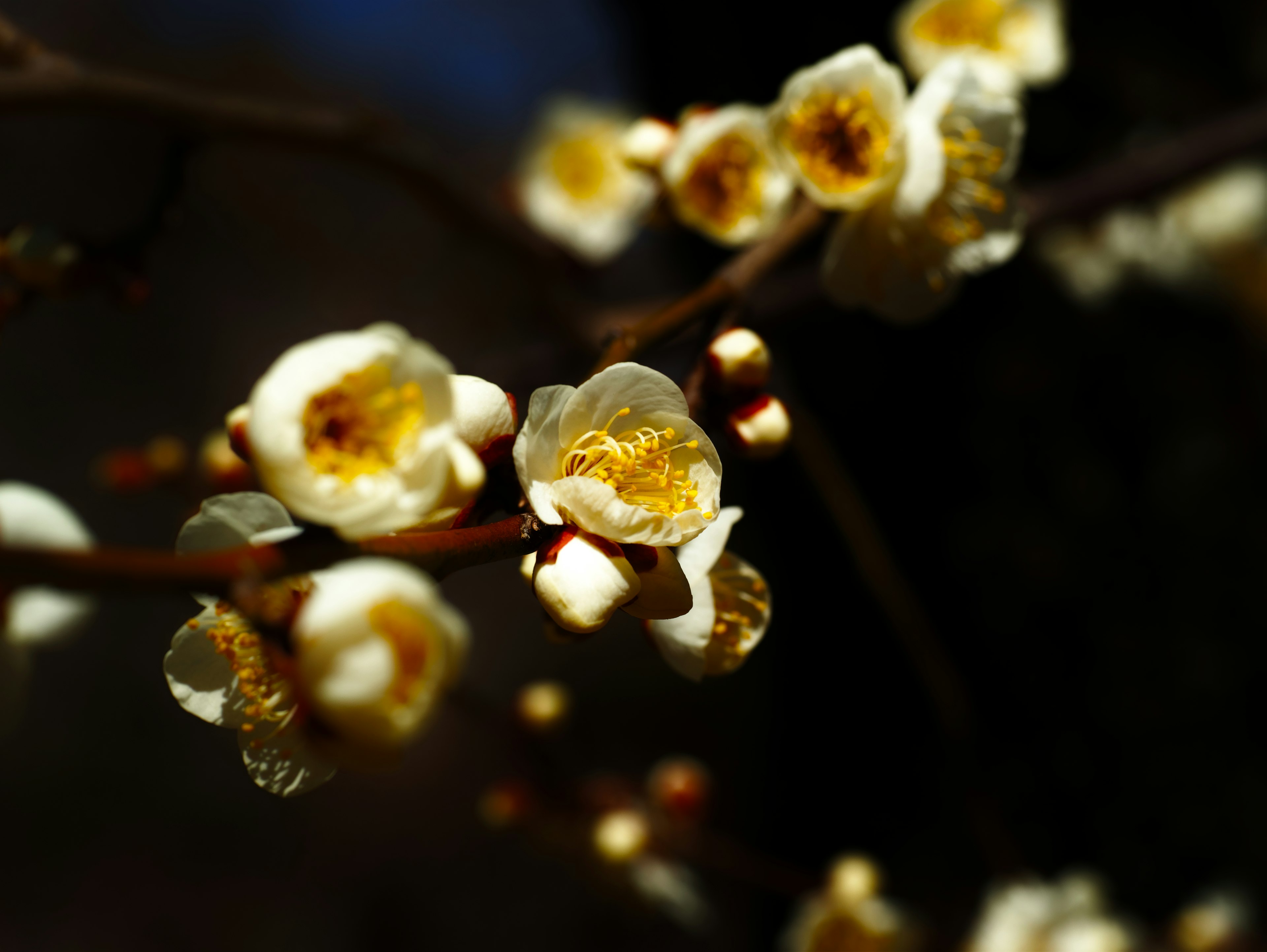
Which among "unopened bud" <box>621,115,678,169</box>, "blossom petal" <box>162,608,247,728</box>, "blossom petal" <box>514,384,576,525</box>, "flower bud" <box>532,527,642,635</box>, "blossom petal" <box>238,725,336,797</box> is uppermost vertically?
"unopened bud" <box>621,115,678,169</box>

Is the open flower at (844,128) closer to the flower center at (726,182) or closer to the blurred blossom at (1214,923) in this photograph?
the flower center at (726,182)

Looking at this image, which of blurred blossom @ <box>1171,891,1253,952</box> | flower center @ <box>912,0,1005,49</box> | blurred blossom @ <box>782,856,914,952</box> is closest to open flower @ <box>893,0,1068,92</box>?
flower center @ <box>912,0,1005,49</box>

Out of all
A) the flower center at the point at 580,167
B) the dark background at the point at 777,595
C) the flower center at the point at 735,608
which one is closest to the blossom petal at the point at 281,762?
the flower center at the point at 735,608

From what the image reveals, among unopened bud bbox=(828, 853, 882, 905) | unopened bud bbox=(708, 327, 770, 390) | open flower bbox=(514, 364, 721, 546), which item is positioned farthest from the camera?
unopened bud bbox=(828, 853, 882, 905)

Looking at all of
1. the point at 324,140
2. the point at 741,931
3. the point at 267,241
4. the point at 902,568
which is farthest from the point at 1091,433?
the point at 267,241

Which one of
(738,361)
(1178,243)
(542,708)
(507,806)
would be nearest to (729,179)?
(738,361)

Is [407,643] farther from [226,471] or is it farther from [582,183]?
[582,183]

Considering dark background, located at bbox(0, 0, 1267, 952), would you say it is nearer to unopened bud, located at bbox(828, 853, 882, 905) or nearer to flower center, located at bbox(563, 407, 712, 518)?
unopened bud, located at bbox(828, 853, 882, 905)

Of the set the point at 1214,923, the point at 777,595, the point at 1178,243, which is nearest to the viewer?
the point at 1214,923
